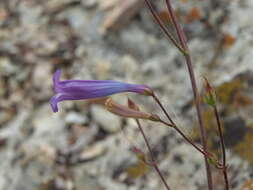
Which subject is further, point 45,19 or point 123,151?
point 45,19

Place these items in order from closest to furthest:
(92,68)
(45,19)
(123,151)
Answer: (123,151) < (92,68) < (45,19)

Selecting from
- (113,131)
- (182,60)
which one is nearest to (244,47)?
(182,60)

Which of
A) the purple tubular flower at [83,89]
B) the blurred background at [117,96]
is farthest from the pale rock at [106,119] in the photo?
the purple tubular flower at [83,89]

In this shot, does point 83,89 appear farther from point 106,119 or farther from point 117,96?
point 117,96

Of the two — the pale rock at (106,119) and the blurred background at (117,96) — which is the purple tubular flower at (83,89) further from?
the pale rock at (106,119)

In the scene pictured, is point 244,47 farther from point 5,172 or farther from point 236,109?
point 5,172

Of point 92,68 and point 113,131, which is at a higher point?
point 92,68
